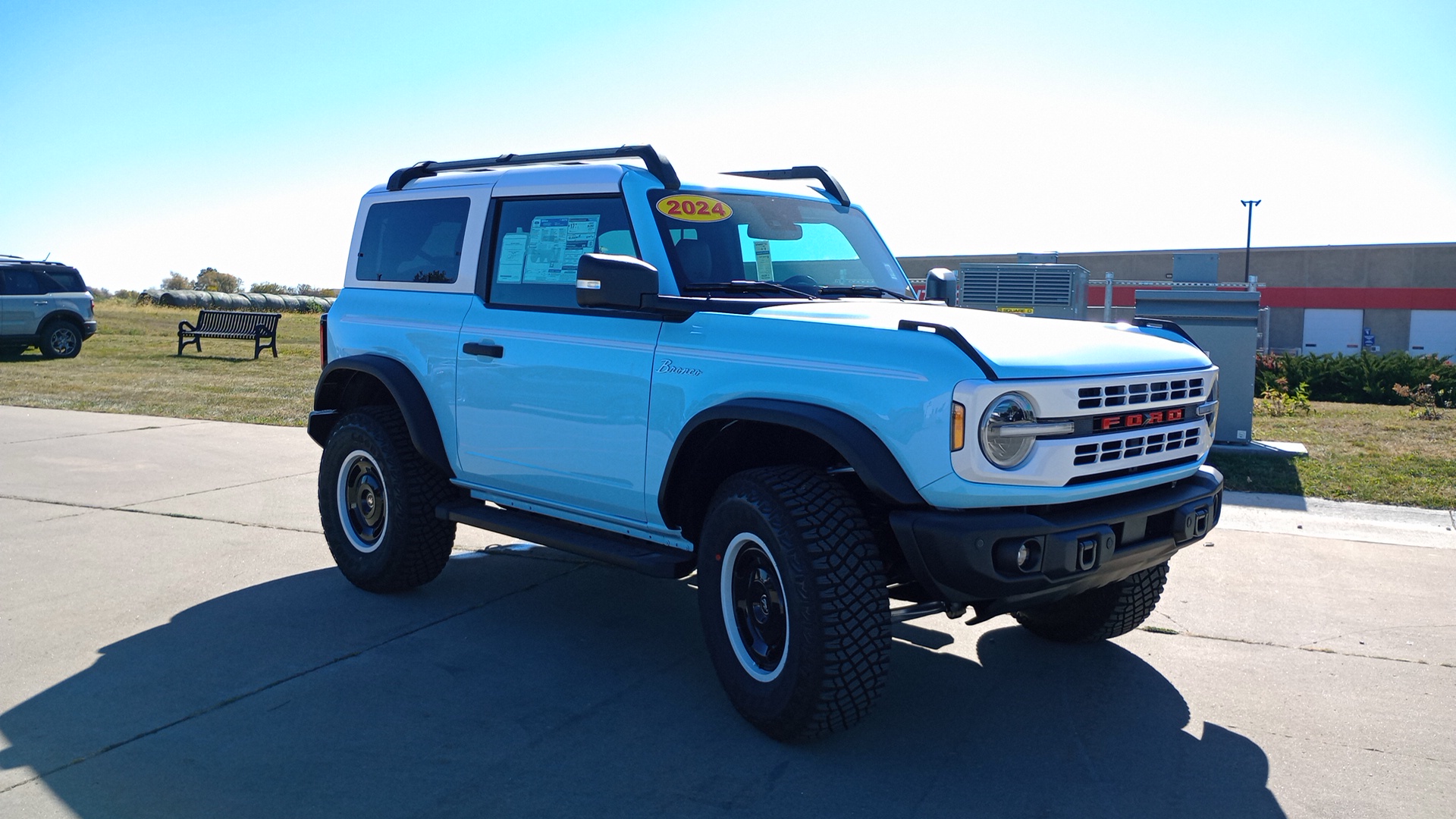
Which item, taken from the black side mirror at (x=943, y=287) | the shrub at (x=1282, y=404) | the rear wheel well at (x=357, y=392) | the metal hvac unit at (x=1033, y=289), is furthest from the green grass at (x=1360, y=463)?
the rear wheel well at (x=357, y=392)

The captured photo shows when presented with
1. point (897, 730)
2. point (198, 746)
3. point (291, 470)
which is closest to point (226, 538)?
point (291, 470)

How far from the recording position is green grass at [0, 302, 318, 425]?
13.8 metres

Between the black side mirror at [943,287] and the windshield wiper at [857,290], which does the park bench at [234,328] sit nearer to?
the black side mirror at [943,287]

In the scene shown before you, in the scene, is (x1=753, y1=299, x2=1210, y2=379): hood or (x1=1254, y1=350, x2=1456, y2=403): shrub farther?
(x1=1254, y1=350, x2=1456, y2=403): shrub

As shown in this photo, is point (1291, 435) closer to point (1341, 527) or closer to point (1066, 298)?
point (1066, 298)

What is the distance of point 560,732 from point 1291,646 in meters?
3.33

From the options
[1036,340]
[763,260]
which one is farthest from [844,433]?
[763,260]

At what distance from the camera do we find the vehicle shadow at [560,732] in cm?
345

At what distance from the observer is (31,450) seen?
10.3m

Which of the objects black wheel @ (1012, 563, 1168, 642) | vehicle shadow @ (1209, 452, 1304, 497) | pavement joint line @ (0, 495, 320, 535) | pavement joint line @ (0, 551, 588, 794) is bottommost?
pavement joint line @ (0, 551, 588, 794)

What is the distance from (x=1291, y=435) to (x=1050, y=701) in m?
8.15

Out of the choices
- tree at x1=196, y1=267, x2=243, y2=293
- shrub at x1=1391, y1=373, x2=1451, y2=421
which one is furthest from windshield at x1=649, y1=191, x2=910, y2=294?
tree at x1=196, y1=267, x2=243, y2=293

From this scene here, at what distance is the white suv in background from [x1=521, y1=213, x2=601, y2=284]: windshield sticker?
817 inches

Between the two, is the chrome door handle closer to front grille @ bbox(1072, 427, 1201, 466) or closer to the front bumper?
the front bumper
